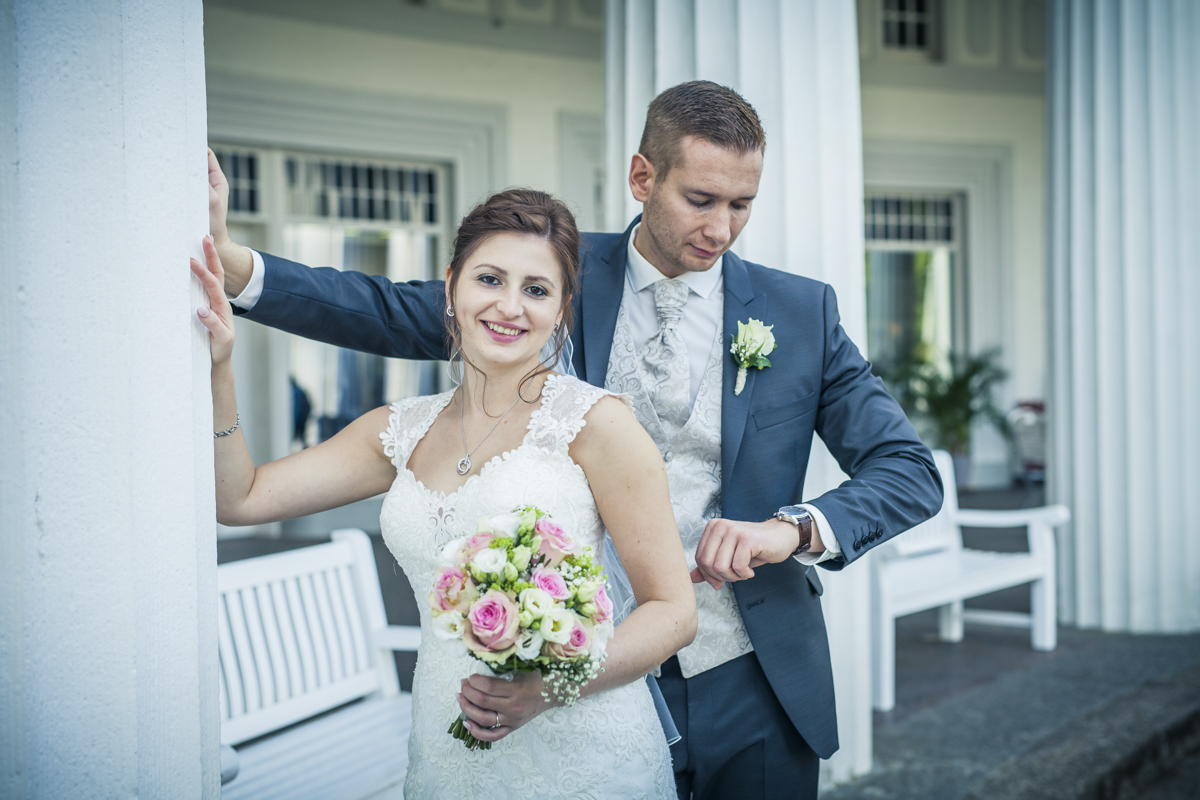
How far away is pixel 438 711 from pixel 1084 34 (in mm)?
6132

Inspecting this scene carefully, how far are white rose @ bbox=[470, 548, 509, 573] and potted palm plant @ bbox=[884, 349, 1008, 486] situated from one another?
35.5 feet

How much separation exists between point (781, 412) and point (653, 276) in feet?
1.59

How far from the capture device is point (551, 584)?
1476 millimetres

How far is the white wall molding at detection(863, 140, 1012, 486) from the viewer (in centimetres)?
1192

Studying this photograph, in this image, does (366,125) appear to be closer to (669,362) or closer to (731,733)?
(669,362)

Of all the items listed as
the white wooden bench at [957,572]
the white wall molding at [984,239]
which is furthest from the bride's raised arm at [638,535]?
the white wall molding at [984,239]

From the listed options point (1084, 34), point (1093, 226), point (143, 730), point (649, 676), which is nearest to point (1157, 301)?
point (1093, 226)

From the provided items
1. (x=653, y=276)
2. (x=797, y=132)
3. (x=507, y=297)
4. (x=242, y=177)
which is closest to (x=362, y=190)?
(x=242, y=177)

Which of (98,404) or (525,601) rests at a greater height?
(98,404)

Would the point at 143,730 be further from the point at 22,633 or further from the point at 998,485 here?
the point at 998,485

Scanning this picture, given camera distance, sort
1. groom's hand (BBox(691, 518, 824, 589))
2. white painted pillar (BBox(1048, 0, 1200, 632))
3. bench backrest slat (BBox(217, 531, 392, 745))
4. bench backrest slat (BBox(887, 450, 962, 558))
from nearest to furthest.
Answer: groom's hand (BBox(691, 518, 824, 589)) → bench backrest slat (BBox(217, 531, 392, 745)) → bench backrest slat (BBox(887, 450, 962, 558)) → white painted pillar (BBox(1048, 0, 1200, 632))

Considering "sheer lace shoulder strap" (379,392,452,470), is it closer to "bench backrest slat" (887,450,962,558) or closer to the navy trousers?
the navy trousers

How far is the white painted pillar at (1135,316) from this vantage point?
586 centimetres

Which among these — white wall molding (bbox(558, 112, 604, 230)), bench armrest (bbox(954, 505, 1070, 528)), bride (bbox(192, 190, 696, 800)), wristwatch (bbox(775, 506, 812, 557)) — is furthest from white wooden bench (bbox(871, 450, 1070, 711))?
white wall molding (bbox(558, 112, 604, 230))
